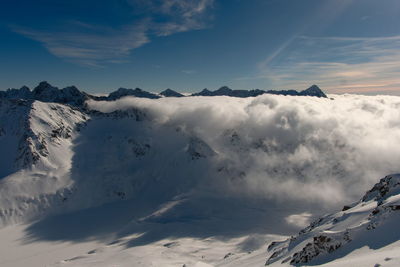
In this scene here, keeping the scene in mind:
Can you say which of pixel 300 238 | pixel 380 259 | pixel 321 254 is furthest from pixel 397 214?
pixel 300 238

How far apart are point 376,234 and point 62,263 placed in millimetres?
165378

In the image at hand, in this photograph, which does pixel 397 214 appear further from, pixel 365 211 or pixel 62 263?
pixel 62 263

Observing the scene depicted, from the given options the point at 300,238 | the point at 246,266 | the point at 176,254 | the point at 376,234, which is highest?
the point at 376,234

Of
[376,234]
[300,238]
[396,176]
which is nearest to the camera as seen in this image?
[376,234]

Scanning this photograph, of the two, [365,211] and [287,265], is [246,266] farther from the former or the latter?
[365,211]

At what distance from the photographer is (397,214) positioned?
36.9m

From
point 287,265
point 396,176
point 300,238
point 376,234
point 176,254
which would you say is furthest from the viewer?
point 176,254

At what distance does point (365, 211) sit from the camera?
51.7m

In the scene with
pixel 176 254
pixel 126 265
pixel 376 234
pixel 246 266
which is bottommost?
pixel 176 254

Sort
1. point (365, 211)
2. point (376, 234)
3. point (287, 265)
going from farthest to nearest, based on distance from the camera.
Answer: point (365, 211) → point (287, 265) → point (376, 234)

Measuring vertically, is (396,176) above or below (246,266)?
above

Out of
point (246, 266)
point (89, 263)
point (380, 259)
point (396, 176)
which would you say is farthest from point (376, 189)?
point (89, 263)

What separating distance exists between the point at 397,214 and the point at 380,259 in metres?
12.9

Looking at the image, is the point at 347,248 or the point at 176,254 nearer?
the point at 347,248
